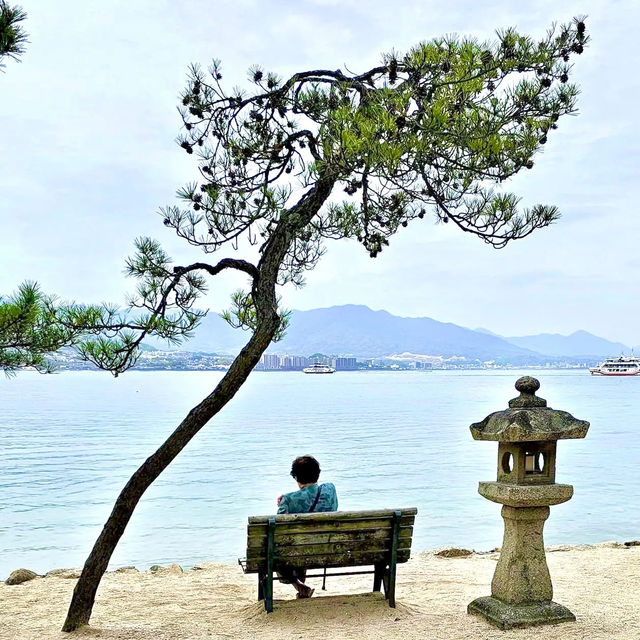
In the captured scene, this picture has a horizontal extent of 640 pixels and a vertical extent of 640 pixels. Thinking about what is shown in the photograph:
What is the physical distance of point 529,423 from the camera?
544cm

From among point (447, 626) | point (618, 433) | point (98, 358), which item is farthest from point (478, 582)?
point (618, 433)

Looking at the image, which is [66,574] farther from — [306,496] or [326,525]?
[326,525]

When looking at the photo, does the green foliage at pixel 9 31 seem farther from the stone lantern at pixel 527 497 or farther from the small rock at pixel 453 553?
the small rock at pixel 453 553

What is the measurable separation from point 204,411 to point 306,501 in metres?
1.01

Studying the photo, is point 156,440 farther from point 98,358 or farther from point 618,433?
point 98,358

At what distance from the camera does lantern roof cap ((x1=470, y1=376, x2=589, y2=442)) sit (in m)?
5.40

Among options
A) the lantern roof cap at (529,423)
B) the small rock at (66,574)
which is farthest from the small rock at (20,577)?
the lantern roof cap at (529,423)

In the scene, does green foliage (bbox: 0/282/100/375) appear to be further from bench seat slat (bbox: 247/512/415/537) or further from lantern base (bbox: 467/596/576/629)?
lantern base (bbox: 467/596/576/629)

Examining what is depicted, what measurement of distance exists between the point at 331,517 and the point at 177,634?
4.62ft

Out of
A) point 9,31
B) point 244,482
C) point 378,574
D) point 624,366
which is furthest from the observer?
point 624,366

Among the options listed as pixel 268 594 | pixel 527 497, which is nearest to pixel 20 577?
pixel 268 594

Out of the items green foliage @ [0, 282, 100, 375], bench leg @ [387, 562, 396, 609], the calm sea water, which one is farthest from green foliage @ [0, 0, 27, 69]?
the calm sea water

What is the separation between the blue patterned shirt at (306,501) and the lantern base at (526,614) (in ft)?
4.41

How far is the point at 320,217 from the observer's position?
6766 millimetres
